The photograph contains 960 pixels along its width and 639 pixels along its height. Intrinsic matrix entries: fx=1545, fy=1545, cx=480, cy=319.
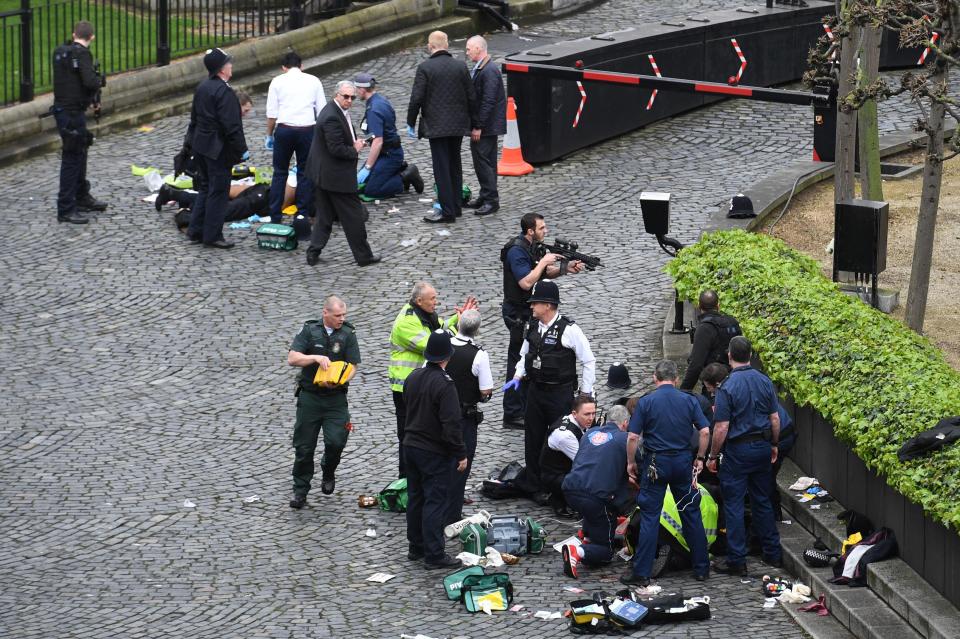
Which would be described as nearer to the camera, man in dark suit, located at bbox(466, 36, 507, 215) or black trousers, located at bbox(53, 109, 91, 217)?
black trousers, located at bbox(53, 109, 91, 217)

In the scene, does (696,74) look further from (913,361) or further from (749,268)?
(913,361)

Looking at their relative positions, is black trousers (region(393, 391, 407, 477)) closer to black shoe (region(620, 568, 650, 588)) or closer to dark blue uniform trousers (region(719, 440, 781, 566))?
black shoe (region(620, 568, 650, 588))

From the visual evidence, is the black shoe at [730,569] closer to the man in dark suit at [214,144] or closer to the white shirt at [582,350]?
the white shirt at [582,350]

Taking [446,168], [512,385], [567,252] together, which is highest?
[567,252]

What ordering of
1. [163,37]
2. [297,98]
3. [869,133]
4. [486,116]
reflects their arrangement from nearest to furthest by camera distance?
[869,133], [297,98], [486,116], [163,37]

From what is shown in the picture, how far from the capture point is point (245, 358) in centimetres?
1416

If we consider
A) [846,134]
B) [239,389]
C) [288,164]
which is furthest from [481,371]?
[288,164]

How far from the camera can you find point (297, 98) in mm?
17203

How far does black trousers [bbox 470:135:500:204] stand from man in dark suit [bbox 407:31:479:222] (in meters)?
0.22

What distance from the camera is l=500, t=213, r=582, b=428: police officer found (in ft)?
43.0

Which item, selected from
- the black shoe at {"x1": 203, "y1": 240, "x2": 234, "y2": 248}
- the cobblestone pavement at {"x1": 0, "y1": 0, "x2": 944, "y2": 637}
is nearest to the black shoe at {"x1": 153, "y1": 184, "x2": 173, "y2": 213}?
the cobblestone pavement at {"x1": 0, "y1": 0, "x2": 944, "y2": 637}

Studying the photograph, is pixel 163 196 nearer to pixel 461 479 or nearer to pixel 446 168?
pixel 446 168

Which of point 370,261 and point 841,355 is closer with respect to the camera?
point 841,355

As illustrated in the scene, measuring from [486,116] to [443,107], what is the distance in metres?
0.51
